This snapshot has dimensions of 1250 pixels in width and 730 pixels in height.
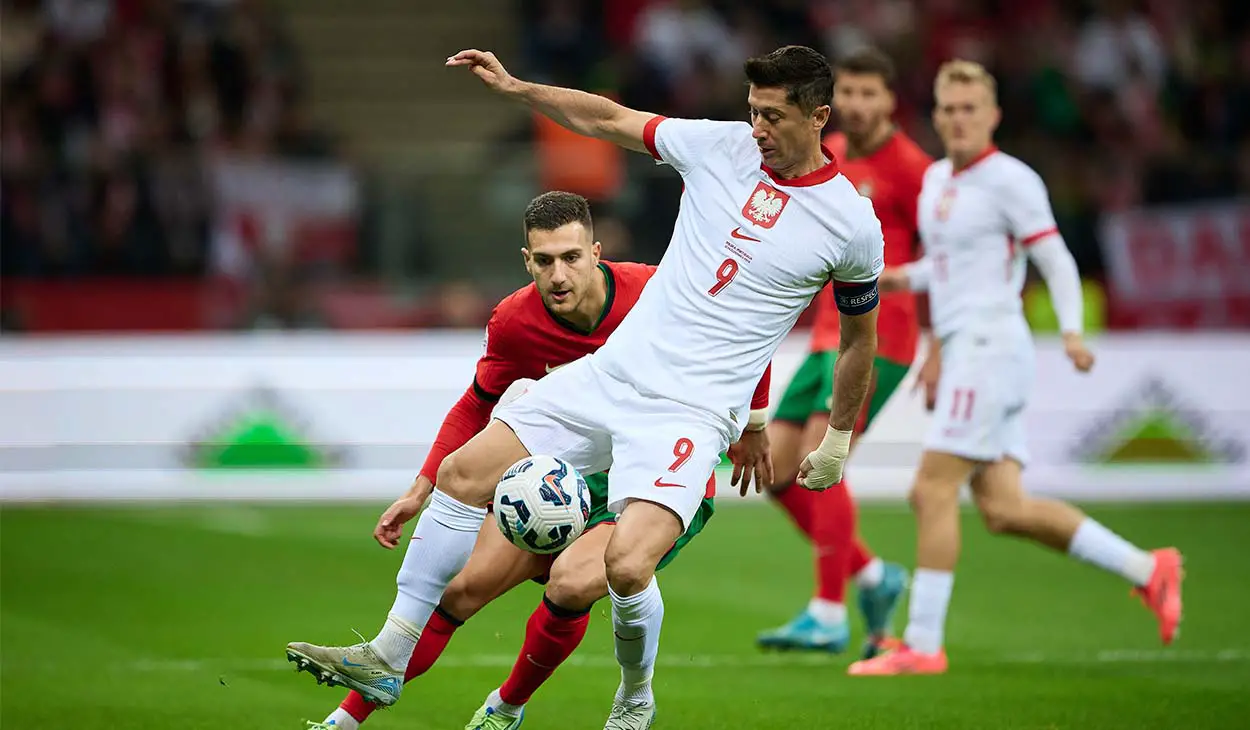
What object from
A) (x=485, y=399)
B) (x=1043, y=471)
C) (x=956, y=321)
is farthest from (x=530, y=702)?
(x=1043, y=471)

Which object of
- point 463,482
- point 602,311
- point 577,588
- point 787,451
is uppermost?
point 602,311

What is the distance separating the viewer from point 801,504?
8.44 meters

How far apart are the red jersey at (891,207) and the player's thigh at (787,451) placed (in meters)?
0.43

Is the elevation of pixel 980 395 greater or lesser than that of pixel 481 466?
greater

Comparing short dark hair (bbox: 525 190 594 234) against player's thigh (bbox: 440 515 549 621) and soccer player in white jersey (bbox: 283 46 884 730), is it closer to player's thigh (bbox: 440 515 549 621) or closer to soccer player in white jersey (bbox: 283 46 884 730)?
soccer player in white jersey (bbox: 283 46 884 730)

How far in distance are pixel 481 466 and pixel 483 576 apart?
426 mm

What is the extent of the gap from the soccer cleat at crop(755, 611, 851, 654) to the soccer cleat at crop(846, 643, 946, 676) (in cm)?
51

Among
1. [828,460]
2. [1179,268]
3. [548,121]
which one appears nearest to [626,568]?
[828,460]

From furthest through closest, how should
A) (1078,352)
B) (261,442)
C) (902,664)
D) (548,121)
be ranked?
(548,121)
(261,442)
(1078,352)
(902,664)

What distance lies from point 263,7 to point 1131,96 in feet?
34.7

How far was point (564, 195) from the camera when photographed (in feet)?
19.2

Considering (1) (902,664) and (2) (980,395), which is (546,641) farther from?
(2) (980,395)

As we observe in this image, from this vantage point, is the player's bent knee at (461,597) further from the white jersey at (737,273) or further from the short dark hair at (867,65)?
the short dark hair at (867,65)

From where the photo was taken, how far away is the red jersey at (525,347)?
19.6 feet
